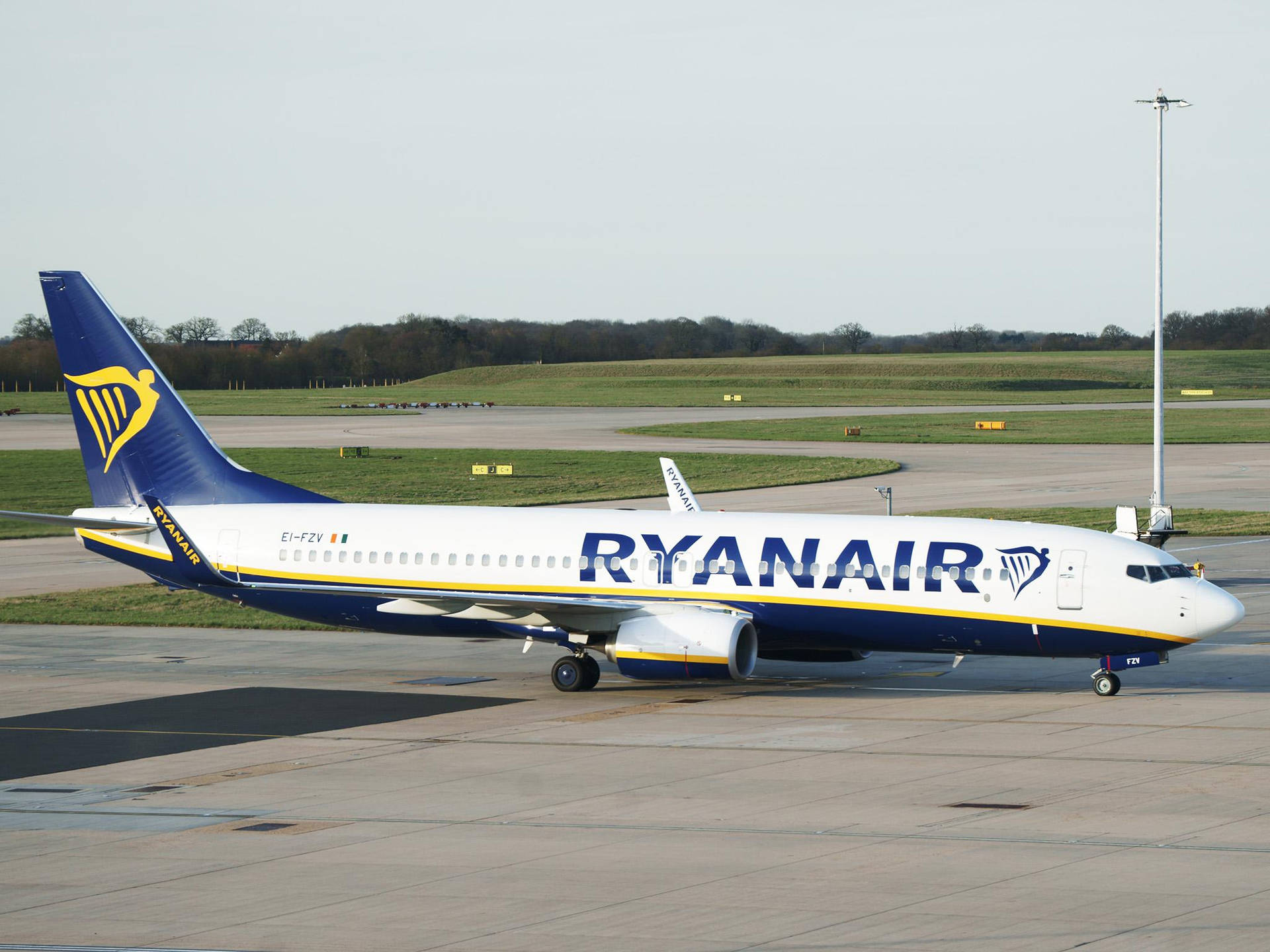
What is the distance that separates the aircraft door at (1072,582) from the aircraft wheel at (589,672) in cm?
947

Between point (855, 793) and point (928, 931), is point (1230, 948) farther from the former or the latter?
point (855, 793)

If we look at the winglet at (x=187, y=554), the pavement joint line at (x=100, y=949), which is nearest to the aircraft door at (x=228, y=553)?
the winglet at (x=187, y=554)

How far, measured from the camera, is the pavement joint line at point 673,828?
2092 cm

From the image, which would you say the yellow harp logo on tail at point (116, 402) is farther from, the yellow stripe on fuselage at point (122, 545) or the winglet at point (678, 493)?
the winglet at point (678, 493)

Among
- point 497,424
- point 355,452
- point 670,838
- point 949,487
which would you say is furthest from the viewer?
point 497,424

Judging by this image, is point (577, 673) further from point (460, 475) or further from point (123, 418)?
point (460, 475)

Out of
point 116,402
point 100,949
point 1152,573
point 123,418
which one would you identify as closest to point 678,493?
point 1152,573

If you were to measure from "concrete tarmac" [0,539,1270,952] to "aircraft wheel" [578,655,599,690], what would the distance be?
27.8 inches

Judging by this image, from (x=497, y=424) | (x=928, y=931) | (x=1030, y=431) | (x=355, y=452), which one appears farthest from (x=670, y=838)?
(x=497, y=424)

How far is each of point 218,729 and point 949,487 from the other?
A: 53.2m

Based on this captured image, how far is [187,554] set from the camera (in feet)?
120

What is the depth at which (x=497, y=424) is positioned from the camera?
136m

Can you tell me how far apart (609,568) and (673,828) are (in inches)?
476

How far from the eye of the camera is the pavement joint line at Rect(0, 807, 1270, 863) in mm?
20922
